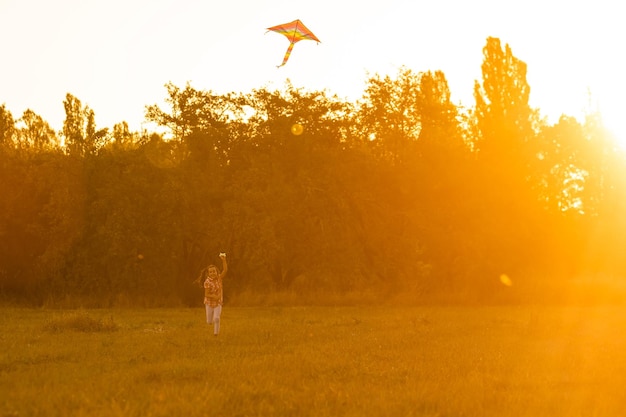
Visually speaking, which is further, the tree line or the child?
the tree line

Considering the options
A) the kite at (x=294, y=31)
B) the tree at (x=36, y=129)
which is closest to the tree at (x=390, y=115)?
the kite at (x=294, y=31)

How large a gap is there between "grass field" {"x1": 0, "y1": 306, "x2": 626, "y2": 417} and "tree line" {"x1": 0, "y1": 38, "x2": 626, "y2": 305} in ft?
35.6

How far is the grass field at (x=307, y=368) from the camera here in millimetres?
10750

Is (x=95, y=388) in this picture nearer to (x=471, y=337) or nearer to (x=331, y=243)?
(x=471, y=337)

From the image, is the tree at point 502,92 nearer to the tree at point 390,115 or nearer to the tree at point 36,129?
the tree at point 390,115

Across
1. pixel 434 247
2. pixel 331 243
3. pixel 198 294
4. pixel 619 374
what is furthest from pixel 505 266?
pixel 619 374

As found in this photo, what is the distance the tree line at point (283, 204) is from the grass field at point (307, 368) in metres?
10.9

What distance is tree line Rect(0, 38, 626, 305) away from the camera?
35.9 m

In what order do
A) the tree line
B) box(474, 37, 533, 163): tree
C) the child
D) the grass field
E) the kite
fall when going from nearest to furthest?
the grass field < the child < the kite < the tree line < box(474, 37, 533, 163): tree

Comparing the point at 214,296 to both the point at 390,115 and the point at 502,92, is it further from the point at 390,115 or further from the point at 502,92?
the point at 502,92

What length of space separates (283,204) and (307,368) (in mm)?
23161

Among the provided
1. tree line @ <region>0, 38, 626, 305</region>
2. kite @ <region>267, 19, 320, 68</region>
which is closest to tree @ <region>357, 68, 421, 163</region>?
tree line @ <region>0, 38, 626, 305</region>

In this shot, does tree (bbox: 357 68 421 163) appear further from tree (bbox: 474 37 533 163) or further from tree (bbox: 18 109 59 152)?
tree (bbox: 18 109 59 152)

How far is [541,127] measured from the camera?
5634 centimetres
